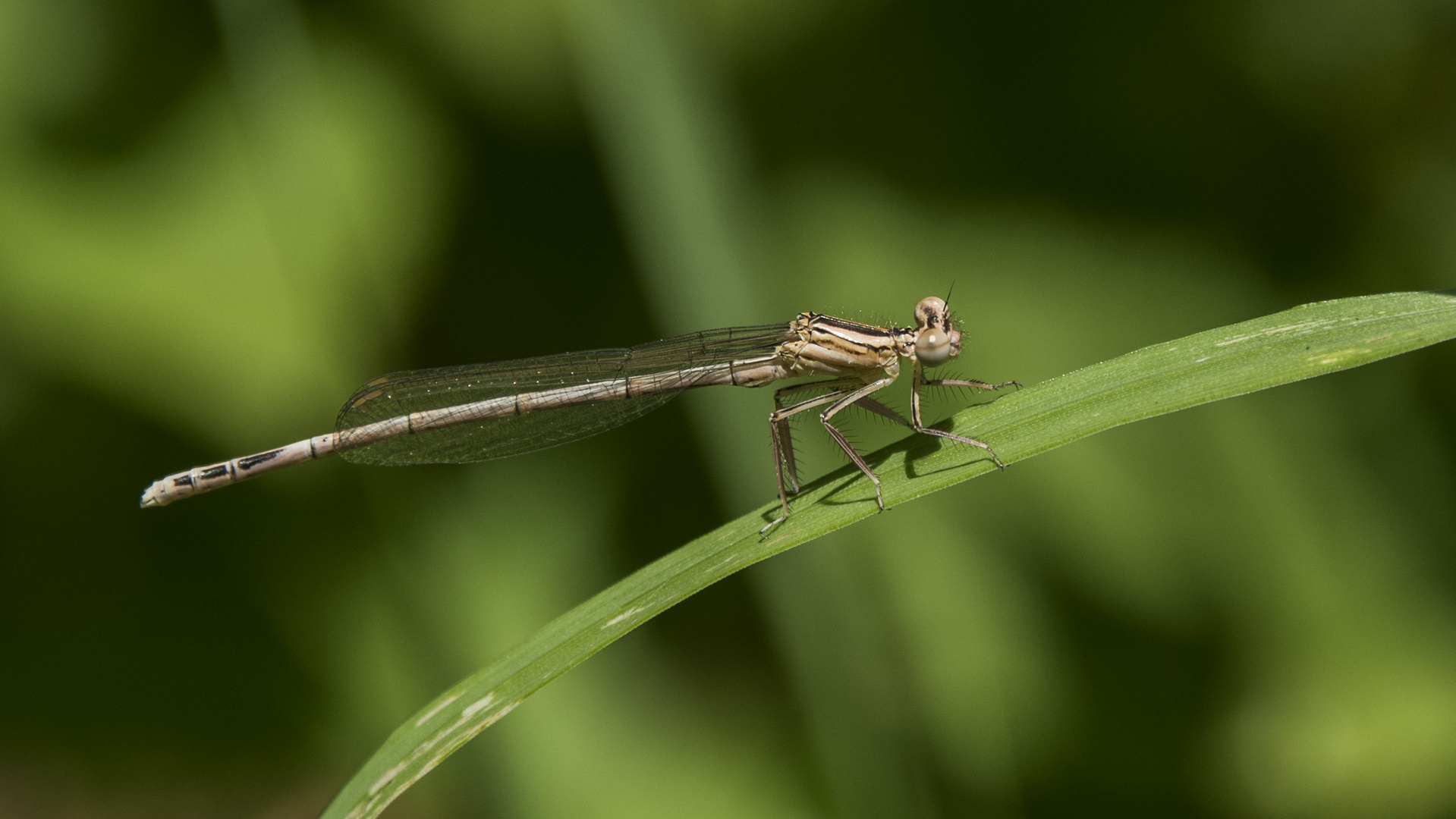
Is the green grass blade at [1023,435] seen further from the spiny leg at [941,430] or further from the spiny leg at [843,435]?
the spiny leg at [843,435]

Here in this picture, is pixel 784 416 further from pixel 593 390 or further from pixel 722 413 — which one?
pixel 593 390

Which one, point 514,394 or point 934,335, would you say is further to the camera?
point 514,394

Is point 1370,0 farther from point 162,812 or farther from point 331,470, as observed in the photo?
point 162,812

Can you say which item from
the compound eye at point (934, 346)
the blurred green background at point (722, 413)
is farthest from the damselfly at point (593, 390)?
the blurred green background at point (722, 413)

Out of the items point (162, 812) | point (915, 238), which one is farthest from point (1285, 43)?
point (162, 812)

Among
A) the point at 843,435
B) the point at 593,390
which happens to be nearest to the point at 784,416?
the point at 843,435
